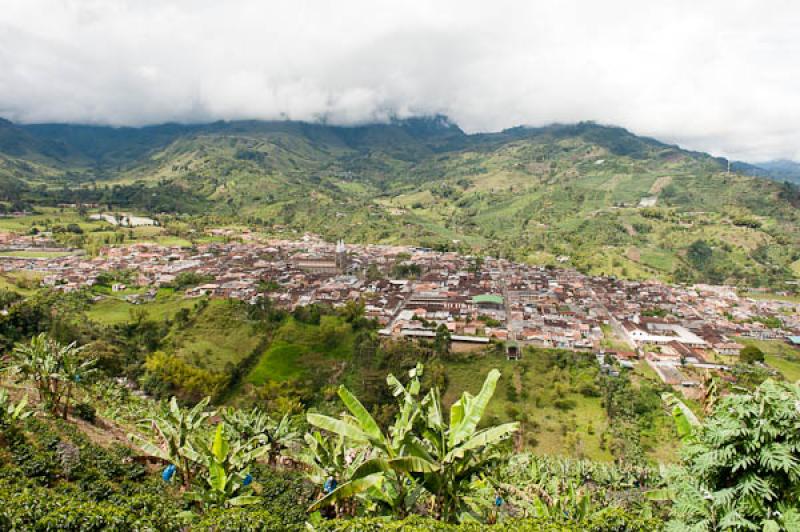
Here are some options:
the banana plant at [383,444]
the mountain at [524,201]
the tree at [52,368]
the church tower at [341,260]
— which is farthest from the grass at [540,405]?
the mountain at [524,201]

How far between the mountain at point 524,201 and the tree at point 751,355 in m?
29.7

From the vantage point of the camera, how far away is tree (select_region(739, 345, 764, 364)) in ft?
107

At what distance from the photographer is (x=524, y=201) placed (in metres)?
106

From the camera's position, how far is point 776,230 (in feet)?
241

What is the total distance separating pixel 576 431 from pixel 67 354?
25466 mm

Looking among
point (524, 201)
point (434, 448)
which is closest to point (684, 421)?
point (434, 448)

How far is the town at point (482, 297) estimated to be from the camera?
116ft

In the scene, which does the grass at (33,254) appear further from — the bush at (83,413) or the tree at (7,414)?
the tree at (7,414)

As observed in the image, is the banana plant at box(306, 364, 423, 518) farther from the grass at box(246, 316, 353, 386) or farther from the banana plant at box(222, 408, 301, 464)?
the grass at box(246, 316, 353, 386)

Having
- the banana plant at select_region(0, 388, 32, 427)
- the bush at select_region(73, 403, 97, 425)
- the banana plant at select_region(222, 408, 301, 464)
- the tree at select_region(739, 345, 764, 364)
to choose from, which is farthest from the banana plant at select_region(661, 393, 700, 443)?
the tree at select_region(739, 345, 764, 364)

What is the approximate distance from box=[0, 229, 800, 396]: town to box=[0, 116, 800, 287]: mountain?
13.9 m

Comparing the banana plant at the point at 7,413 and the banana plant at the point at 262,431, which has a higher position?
the banana plant at the point at 7,413

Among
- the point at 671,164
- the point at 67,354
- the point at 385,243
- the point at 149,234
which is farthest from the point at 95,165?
the point at 671,164

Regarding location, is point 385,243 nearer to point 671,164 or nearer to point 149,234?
point 149,234
